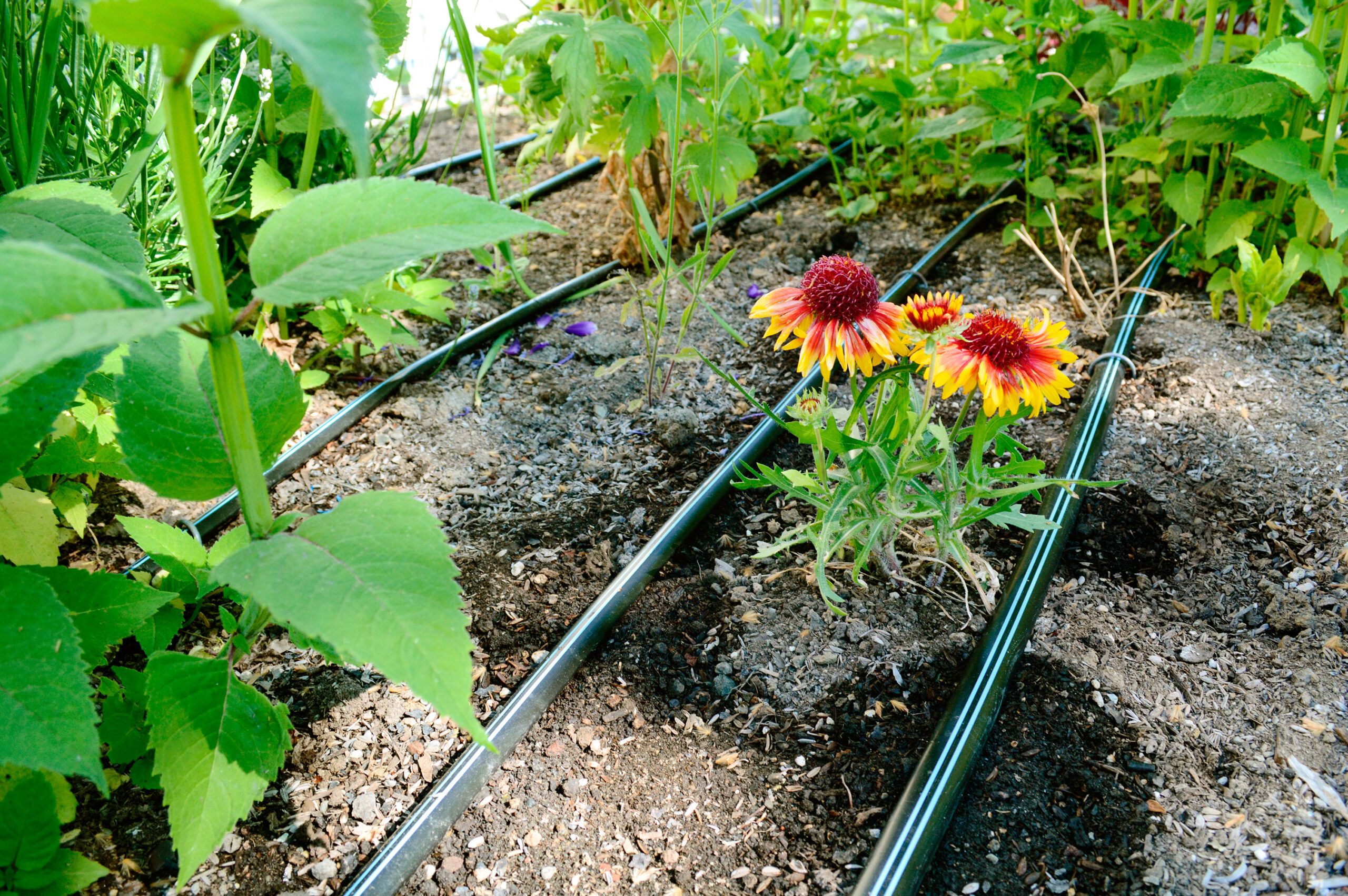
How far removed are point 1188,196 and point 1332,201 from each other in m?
0.34

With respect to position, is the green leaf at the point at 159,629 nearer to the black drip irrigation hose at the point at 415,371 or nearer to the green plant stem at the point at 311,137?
the black drip irrigation hose at the point at 415,371

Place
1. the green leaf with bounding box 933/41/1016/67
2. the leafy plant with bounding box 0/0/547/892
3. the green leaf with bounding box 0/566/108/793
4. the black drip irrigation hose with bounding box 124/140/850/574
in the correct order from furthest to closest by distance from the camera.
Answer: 1. the green leaf with bounding box 933/41/1016/67
2. the black drip irrigation hose with bounding box 124/140/850/574
3. the green leaf with bounding box 0/566/108/793
4. the leafy plant with bounding box 0/0/547/892

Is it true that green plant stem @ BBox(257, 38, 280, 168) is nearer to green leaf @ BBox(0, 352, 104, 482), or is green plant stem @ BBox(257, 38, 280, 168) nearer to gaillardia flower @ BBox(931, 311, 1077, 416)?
green leaf @ BBox(0, 352, 104, 482)

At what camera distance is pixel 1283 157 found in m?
1.47

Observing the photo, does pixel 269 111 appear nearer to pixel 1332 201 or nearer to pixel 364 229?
pixel 364 229

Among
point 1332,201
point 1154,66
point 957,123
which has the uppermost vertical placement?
point 1154,66

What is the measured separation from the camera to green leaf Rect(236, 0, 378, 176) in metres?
0.36

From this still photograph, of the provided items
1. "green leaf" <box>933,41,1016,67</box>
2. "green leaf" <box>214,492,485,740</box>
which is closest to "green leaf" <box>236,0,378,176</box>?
"green leaf" <box>214,492,485,740</box>

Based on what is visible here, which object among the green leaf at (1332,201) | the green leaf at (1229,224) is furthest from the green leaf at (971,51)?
the green leaf at (1332,201)

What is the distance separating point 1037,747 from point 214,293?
3.13 ft

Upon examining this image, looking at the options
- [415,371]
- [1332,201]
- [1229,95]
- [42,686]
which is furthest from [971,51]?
[42,686]

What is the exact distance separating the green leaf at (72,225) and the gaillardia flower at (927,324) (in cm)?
75

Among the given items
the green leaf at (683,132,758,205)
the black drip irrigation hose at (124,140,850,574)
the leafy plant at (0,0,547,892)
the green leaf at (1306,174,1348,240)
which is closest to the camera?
the leafy plant at (0,0,547,892)

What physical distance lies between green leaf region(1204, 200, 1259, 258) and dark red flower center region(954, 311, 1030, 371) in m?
1.07
